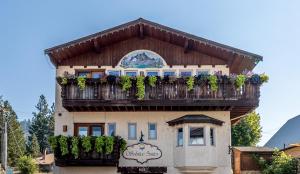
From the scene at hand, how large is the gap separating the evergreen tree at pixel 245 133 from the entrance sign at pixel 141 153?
100ft

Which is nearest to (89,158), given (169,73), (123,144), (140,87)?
(123,144)

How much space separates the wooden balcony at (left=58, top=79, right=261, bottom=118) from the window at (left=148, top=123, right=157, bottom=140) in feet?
4.40

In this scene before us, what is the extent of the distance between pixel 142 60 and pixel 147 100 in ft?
10.1

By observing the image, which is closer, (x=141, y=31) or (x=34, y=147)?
(x=141, y=31)

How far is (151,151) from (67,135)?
4292mm

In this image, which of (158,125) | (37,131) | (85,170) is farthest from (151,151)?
(37,131)

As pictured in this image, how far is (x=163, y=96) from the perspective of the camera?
1024 inches

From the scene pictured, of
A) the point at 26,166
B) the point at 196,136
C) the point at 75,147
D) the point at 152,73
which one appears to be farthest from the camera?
the point at 26,166

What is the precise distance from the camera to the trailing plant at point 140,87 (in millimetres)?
25828

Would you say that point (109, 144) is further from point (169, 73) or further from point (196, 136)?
point (169, 73)

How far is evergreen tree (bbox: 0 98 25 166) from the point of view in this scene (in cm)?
8225

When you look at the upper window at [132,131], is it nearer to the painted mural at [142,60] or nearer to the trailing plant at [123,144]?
the trailing plant at [123,144]

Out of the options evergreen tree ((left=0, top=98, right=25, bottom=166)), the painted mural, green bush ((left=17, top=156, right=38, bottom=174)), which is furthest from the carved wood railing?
evergreen tree ((left=0, top=98, right=25, bottom=166))

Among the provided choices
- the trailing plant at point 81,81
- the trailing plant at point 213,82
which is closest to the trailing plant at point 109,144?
the trailing plant at point 81,81
